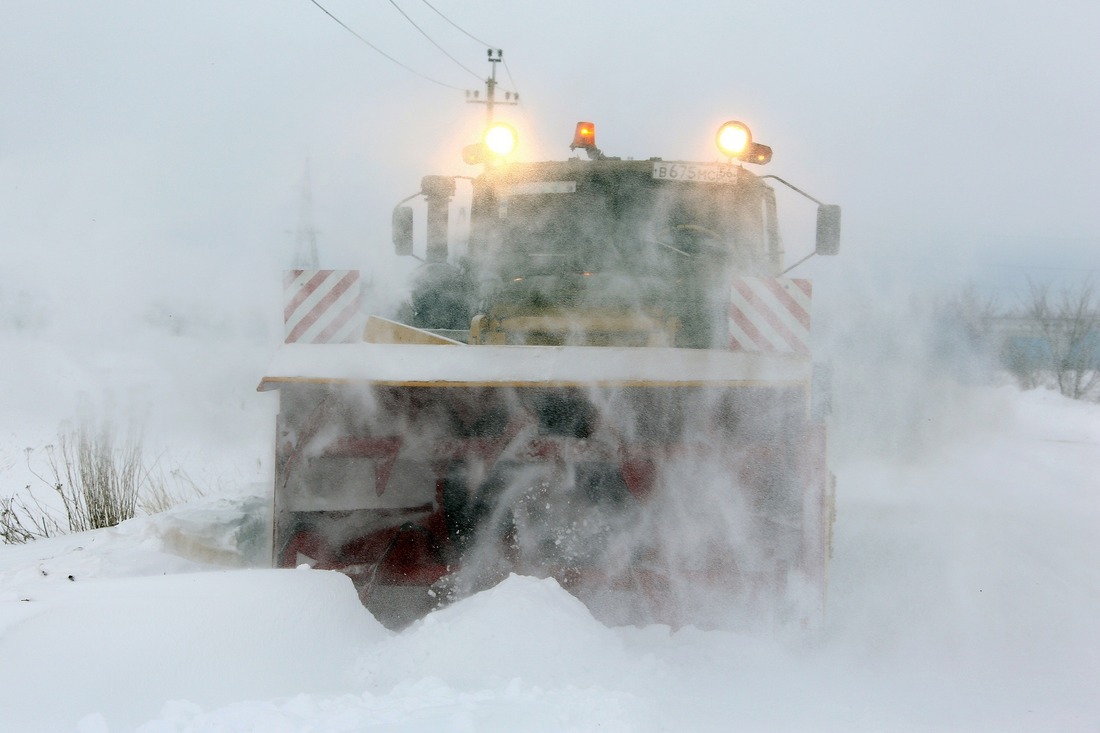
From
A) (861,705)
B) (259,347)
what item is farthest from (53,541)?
(861,705)

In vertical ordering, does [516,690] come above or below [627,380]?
below

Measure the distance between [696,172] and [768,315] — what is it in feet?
4.45

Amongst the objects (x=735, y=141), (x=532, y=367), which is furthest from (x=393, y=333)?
(x=735, y=141)

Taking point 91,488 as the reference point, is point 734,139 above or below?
above

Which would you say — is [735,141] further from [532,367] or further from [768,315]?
[532,367]

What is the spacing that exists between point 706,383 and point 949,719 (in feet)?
5.04

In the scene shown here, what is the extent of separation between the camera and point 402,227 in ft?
18.3

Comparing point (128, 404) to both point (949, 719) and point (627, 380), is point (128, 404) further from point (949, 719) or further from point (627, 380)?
point (949, 719)

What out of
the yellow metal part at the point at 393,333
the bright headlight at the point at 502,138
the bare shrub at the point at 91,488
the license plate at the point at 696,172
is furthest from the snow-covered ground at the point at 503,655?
the bright headlight at the point at 502,138

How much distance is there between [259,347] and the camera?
24.6ft

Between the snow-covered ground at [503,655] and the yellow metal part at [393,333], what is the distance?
4.82 feet

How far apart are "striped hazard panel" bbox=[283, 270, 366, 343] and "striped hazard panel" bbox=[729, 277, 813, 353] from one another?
2.12 m

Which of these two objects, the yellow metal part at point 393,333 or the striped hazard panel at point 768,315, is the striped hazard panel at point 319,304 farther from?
the striped hazard panel at point 768,315

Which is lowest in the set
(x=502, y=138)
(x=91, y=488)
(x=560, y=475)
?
(x=91, y=488)
